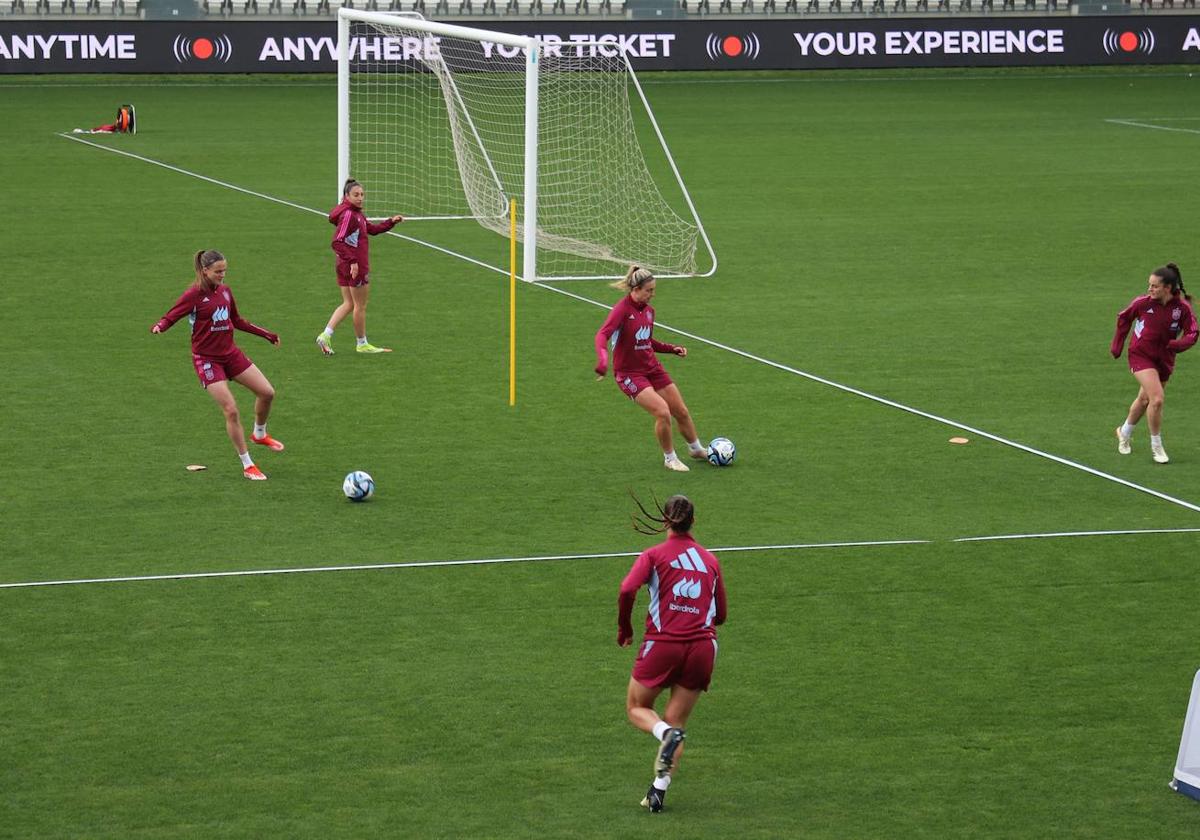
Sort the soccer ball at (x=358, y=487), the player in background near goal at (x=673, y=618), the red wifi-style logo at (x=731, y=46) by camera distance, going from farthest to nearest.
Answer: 1. the red wifi-style logo at (x=731, y=46)
2. the soccer ball at (x=358, y=487)
3. the player in background near goal at (x=673, y=618)

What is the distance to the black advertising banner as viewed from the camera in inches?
1757

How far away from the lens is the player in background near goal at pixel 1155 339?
51.2 ft

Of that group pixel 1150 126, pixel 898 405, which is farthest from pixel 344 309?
pixel 1150 126

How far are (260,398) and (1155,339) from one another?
7.96m

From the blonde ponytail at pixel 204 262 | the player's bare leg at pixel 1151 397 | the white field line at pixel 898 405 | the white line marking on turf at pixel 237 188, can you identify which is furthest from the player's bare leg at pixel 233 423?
the white line marking on turf at pixel 237 188

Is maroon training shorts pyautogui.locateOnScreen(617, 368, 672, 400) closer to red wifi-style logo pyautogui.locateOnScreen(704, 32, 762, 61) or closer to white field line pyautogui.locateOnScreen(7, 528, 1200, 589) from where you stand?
white field line pyautogui.locateOnScreen(7, 528, 1200, 589)

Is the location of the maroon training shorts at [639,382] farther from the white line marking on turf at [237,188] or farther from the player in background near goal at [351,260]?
the white line marking on turf at [237,188]

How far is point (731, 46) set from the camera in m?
47.8

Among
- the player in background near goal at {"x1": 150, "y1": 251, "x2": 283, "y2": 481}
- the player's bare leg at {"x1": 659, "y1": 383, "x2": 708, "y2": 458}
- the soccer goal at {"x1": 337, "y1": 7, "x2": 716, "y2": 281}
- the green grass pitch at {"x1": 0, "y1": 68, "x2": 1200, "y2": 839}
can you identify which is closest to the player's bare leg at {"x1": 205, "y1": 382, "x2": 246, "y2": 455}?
the player in background near goal at {"x1": 150, "y1": 251, "x2": 283, "y2": 481}

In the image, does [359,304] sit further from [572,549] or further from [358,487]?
[572,549]

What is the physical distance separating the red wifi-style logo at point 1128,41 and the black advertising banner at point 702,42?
28 mm

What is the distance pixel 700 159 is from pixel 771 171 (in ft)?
5.79

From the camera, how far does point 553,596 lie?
12352 mm

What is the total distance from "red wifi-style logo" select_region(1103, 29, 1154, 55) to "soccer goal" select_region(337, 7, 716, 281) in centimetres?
1638
